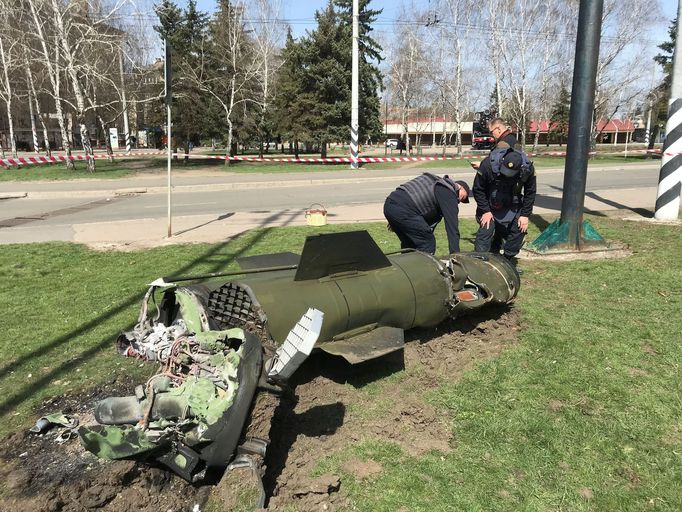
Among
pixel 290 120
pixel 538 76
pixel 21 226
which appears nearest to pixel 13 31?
pixel 290 120

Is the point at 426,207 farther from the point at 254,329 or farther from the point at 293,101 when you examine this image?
the point at 293,101

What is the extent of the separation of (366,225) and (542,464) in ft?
24.4

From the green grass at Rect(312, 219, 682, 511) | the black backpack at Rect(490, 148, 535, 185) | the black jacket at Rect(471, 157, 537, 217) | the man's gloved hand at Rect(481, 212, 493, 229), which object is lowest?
the green grass at Rect(312, 219, 682, 511)

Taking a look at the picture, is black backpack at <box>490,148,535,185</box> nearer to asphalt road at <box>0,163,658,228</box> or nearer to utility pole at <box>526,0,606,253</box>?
utility pole at <box>526,0,606,253</box>

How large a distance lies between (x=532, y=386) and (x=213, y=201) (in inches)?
502

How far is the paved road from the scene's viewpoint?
10.6 m

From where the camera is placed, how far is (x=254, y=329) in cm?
310

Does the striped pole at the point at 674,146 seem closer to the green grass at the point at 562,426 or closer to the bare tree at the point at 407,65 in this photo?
the green grass at the point at 562,426

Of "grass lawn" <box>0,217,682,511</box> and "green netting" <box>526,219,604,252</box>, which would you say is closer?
"grass lawn" <box>0,217,682,511</box>

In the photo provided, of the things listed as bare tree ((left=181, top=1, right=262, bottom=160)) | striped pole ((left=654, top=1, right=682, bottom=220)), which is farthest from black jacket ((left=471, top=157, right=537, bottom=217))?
bare tree ((left=181, top=1, right=262, bottom=160))

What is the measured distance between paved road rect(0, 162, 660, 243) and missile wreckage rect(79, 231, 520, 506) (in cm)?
591

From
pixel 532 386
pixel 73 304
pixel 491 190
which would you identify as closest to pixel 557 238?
pixel 491 190

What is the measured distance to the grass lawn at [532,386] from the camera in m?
2.58

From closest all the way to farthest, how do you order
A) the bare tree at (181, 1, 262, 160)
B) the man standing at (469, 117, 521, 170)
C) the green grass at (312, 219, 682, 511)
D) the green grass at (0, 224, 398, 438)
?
the green grass at (312, 219, 682, 511) → the green grass at (0, 224, 398, 438) → the man standing at (469, 117, 521, 170) → the bare tree at (181, 1, 262, 160)
